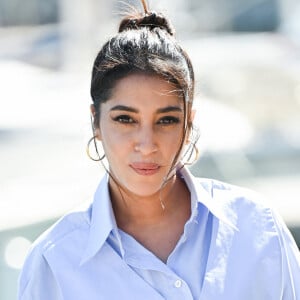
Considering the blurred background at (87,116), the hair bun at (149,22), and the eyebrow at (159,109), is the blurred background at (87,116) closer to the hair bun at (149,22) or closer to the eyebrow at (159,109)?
the hair bun at (149,22)

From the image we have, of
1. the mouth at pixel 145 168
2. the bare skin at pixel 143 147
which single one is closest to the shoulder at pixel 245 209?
the bare skin at pixel 143 147

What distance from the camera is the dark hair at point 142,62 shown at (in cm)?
219

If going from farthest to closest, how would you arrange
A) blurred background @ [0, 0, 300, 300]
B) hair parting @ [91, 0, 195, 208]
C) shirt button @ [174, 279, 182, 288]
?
1. blurred background @ [0, 0, 300, 300]
2. hair parting @ [91, 0, 195, 208]
3. shirt button @ [174, 279, 182, 288]

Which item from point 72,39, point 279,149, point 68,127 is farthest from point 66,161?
point 72,39

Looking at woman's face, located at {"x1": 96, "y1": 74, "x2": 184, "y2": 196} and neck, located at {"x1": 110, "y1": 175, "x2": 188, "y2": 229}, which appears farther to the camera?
neck, located at {"x1": 110, "y1": 175, "x2": 188, "y2": 229}

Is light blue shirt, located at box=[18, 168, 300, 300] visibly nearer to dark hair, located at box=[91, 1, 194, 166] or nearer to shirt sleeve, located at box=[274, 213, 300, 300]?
shirt sleeve, located at box=[274, 213, 300, 300]

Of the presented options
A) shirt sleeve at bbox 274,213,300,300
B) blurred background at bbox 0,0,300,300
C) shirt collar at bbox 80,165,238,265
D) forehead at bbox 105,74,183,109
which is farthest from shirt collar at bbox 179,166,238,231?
blurred background at bbox 0,0,300,300

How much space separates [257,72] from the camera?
8.00 metres

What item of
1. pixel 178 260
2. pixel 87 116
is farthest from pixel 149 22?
pixel 87 116

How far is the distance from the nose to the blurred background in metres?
0.44

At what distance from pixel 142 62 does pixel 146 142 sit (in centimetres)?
21

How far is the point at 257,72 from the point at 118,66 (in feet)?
19.3

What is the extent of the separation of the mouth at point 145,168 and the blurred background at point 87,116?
0.47 metres

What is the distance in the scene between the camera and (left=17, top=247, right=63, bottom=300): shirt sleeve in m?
2.12
